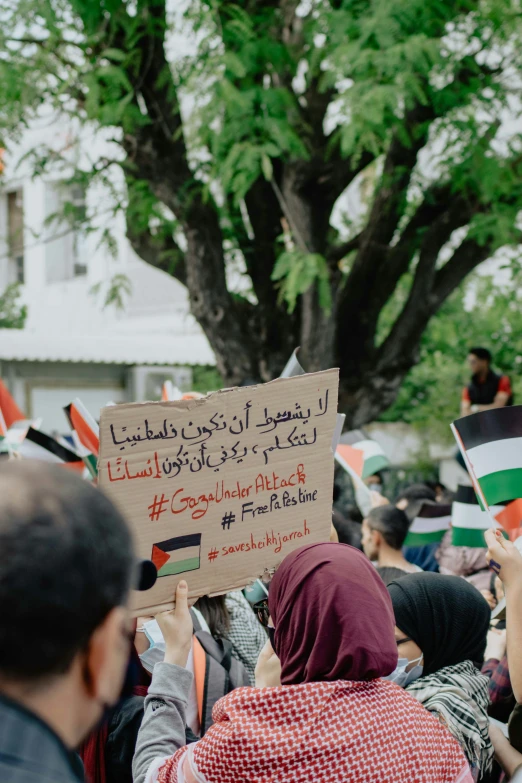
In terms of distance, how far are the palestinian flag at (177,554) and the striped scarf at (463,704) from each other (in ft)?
2.14

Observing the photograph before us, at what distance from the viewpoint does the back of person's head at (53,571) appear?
2.89 ft

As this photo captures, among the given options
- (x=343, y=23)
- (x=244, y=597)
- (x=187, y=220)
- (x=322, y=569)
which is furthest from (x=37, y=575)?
(x=187, y=220)

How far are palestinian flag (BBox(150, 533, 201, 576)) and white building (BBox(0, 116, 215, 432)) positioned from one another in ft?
19.0

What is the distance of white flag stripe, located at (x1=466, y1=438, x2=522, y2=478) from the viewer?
2.56 m

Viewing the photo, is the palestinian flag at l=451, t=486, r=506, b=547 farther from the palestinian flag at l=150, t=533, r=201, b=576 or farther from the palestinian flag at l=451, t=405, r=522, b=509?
the palestinian flag at l=150, t=533, r=201, b=576

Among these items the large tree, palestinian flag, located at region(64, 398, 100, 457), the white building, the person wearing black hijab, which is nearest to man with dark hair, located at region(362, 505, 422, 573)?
palestinian flag, located at region(64, 398, 100, 457)

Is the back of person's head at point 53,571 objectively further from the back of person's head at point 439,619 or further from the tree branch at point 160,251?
the tree branch at point 160,251

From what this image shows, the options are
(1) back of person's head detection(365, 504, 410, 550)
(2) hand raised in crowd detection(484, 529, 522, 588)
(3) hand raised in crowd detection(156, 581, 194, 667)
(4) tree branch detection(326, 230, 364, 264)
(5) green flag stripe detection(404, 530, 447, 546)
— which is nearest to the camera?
(3) hand raised in crowd detection(156, 581, 194, 667)

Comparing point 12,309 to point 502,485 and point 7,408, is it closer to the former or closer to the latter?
point 7,408

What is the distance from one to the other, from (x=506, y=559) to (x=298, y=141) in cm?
434

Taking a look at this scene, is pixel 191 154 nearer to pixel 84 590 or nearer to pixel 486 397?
pixel 486 397

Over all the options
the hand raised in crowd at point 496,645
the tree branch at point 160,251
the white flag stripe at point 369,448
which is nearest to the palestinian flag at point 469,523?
the hand raised in crowd at point 496,645

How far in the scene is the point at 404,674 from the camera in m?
2.15

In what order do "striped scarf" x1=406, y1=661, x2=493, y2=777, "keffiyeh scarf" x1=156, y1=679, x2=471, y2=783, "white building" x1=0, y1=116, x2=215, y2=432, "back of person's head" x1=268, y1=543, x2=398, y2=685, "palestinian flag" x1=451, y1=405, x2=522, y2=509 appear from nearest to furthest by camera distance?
"keffiyeh scarf" x1=156, y1=679, x2=471, y2=783
"back of person's head" x1=268, y1=543, x2=398, y2=685
"striped scarf" x1=406, y1=661, x2=493, y2=777
"palestinian flag" x1=451, y1=405, x2=522, y2=509
"white building" x1=0, y1=116, x2=215, y2=432
